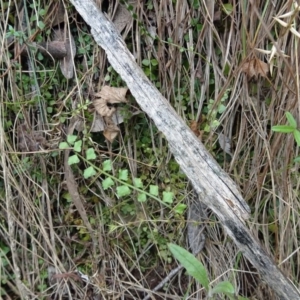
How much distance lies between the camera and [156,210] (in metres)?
1.33

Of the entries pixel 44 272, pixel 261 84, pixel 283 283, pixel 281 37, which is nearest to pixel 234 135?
pixel 261 84

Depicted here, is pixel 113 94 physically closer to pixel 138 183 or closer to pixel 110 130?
pixel 110 130

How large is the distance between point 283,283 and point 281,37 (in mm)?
653

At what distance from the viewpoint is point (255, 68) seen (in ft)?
4.05

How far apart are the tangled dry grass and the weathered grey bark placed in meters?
0.07

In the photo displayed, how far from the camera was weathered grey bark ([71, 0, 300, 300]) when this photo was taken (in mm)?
1146

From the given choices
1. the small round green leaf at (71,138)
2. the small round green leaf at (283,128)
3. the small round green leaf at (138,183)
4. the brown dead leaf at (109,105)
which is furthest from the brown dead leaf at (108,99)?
the small round green leaf at (283,128)

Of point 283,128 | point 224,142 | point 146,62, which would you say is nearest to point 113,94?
point 146,62

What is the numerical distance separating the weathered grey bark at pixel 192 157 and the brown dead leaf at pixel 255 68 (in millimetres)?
240

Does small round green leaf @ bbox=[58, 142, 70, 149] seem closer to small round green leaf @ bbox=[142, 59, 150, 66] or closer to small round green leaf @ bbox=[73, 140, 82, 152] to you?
small round green leaf @ bbox=[73, 140, 82, 152]

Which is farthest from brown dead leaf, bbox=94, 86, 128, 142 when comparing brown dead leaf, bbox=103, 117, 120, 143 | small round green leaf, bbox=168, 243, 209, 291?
small round green leaf, bbox=168, 243, 209, 291

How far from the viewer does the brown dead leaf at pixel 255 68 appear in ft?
4.00

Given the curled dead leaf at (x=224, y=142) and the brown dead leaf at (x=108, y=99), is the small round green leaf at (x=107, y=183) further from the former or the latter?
the curled dead leaf at (x=224, y=142)

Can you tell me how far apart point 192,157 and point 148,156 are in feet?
0.64
